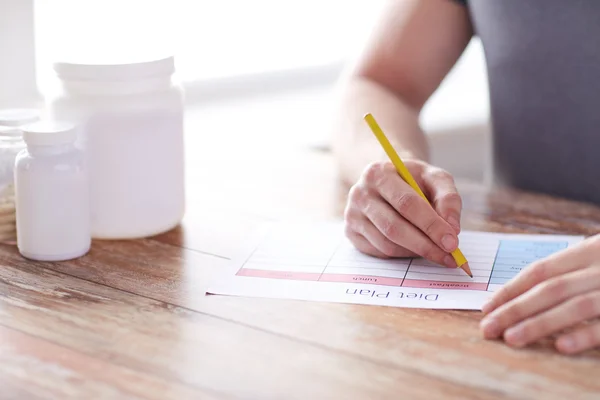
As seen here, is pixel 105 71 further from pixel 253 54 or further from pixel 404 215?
pixel 253 54

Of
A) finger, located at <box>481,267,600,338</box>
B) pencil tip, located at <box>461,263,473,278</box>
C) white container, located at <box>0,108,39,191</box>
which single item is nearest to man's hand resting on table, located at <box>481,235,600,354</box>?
finger, located at <box>481,267,600,338</box>

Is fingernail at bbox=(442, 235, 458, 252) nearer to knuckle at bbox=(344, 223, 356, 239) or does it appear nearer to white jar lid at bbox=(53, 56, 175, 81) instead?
knuckle at bbox=(344, 223, 356, 239)

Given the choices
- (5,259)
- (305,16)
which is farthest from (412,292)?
(305,16)

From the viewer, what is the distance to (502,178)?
5.33ft

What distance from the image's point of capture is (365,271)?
41.6 inches

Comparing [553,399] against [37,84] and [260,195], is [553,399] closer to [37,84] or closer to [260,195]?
[260,195]

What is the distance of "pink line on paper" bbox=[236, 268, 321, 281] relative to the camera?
3.42 ft

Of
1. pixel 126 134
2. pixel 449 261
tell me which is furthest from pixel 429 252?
pixel 126 134

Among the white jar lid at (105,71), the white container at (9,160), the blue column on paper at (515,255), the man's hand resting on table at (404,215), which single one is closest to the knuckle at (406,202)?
the man's hand resting on table at (404,215)

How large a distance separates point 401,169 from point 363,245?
11cm

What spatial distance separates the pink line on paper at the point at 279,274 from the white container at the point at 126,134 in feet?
0.58

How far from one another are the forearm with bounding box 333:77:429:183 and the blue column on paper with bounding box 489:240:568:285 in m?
0.22

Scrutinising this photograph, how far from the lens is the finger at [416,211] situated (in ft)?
3.37

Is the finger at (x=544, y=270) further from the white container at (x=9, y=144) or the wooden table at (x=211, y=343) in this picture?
the white container at (x=9, y=144)
